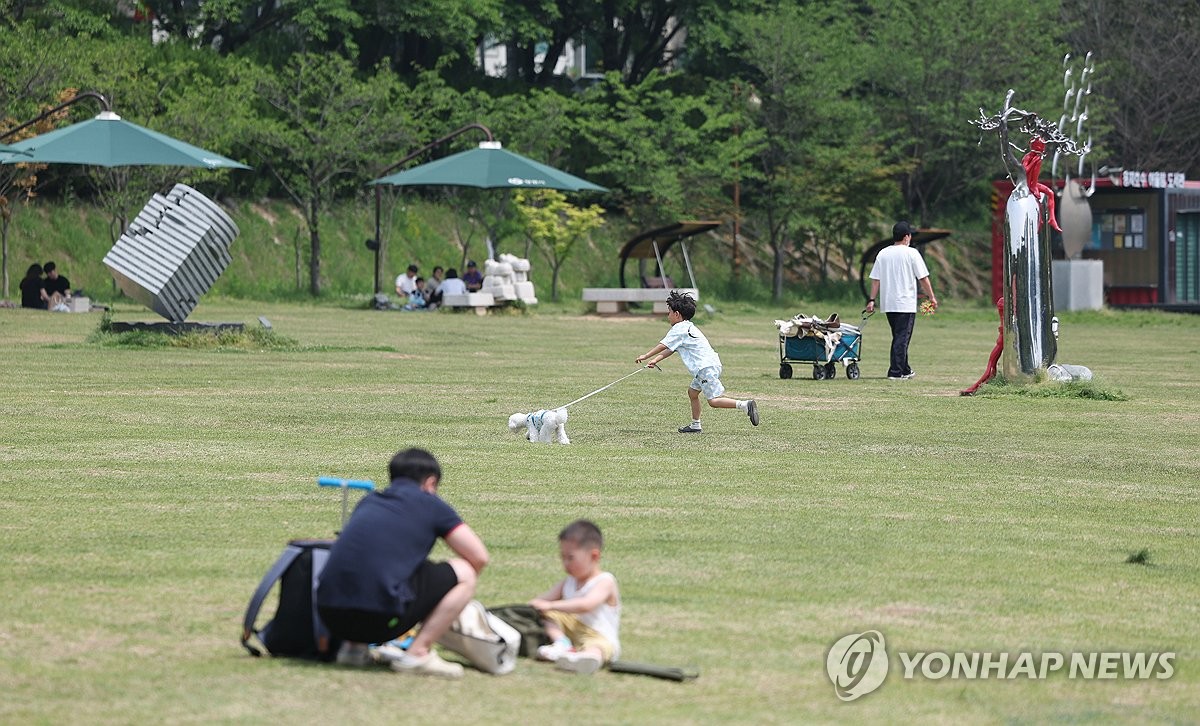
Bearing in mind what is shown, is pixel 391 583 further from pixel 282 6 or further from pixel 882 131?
pixel 882 131

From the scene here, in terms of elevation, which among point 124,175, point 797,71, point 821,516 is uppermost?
point 797,71

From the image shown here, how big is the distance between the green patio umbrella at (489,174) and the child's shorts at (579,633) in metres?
31.8

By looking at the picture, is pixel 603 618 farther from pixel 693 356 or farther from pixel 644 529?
pixel 693 356

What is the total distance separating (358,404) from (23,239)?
2623 centimetres

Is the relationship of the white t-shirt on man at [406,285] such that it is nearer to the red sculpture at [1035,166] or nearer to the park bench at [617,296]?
the park bench at [617,296]

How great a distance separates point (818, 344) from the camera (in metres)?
22.3

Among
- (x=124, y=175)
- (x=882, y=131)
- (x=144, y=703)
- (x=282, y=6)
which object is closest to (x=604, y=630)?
(x=144, y=703)

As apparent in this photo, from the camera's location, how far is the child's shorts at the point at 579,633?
703 cm

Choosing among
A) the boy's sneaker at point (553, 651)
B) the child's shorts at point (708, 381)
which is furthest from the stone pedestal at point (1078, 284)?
the boy's sneaker at point (553, 651)

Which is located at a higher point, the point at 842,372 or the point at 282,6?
the point at 282,6

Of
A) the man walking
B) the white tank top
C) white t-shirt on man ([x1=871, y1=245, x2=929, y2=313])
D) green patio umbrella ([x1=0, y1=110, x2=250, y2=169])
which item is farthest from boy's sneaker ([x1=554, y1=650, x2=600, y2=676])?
green patio umbrella ([x1=0, y1=110, x2=250, y2=169])

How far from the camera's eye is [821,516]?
1122 centimetres

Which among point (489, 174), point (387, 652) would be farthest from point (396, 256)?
→ point (387, 652)

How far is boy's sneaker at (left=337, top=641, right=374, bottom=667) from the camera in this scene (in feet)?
22.9
